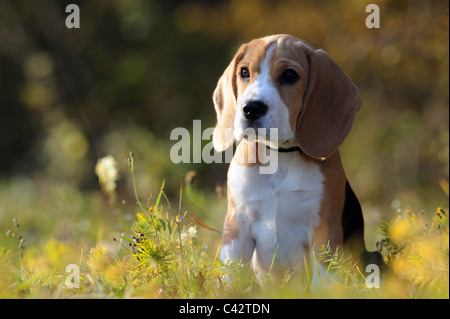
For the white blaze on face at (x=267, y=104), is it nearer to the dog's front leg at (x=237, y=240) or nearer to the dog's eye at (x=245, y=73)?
the dog's eye at (x=245, y=73)

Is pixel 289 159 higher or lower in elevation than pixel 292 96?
lower

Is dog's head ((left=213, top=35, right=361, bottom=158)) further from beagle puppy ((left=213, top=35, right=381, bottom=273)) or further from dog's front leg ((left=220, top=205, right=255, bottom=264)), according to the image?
dog's front leg ((left=220, top=205, right=255, bottom=264))

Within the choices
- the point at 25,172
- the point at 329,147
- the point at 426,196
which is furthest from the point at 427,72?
the point at 25,172

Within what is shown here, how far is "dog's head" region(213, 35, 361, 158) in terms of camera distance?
300cm

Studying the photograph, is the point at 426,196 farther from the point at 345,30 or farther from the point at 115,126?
the point at 115,126

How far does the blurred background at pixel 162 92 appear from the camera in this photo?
24.5 feet

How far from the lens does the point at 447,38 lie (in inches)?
275

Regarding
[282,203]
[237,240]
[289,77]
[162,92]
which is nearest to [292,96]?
[289,77]

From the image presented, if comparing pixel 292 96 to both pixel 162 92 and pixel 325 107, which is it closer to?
pixel 325 107

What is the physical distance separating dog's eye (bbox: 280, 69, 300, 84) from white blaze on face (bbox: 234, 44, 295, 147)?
0.25 ft

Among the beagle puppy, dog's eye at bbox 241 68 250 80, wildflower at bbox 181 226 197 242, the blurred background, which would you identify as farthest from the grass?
the blurred background

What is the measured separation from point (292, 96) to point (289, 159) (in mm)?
358

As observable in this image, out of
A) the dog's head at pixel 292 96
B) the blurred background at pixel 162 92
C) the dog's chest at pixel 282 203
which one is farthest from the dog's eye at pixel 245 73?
the blurred background at pixel 162 92

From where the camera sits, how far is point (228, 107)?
3.41 meters
